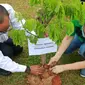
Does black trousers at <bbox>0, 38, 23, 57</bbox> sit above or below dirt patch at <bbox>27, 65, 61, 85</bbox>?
below

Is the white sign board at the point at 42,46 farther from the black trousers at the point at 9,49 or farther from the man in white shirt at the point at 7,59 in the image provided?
the black trousers at the point at 9,49

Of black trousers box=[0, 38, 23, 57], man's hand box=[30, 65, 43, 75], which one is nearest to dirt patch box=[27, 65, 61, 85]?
man's hand box=[30, 65, 43, 75]

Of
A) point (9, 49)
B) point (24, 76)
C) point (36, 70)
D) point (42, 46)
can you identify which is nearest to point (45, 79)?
point (36, 70)

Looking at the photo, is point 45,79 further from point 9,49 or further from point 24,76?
point 9,49

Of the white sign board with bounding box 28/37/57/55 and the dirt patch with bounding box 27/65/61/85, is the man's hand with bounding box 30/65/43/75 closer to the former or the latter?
the dirt patch with bounding box 27/65/61/85

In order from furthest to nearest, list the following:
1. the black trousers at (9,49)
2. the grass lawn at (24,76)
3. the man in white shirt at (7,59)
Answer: the black trousers at (9,49)
the grass lawn at (24,76)
the man in white shirt at (7,59)

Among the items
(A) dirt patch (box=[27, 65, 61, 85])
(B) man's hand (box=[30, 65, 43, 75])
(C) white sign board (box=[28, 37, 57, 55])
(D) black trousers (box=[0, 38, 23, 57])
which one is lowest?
(D) black trousers (box=[0, 38, 23, 57])

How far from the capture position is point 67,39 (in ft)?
8.02

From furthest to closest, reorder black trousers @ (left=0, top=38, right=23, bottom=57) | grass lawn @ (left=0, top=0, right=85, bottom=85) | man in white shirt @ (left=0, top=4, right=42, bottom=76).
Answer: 1. black trousers @ (left=0, top=38, right=23, bottom=57)
2. grass lawn @ (left=0, top=0, right=85, bottom=85)
3. man in white shirt @ (left=0, top=4, right=42, bottom=76)

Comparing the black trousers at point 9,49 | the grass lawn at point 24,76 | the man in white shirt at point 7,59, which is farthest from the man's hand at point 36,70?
the black trousers at point 9,49

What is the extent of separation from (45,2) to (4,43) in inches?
50.0

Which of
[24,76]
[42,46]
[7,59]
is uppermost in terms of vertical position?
[42,46]

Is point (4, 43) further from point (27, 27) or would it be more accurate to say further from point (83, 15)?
point (83, 15)

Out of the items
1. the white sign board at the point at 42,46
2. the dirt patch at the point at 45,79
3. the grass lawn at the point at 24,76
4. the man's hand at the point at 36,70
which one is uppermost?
the white sign board at the point at 42,46
